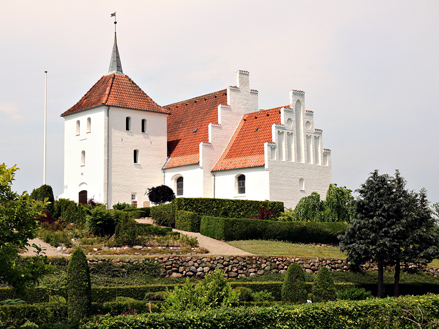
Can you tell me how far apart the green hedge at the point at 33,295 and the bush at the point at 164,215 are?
53.7 ft

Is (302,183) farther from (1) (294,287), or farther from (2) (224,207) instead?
(1) (294,287)

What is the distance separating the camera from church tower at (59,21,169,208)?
45656 millimetres

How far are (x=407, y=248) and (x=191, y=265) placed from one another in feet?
→ 34.2

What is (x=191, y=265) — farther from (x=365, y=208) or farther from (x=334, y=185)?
(x=334, y=185)

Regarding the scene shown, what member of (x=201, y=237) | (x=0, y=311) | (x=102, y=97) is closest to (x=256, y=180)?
(x=201, y=237)

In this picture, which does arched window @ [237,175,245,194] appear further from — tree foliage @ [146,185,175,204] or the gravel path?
the gravel path

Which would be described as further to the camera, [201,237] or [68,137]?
[68,137]

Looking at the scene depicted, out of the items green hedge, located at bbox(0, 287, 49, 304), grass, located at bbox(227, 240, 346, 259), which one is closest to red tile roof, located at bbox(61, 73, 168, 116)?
grass, located at bbox(227, 240, 346, 259)

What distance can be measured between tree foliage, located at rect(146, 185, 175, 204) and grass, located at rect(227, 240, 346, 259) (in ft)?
38.6

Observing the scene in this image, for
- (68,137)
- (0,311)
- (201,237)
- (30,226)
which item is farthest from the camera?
(68,137)

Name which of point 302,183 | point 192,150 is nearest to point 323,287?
point 302,183

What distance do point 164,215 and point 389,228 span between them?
14860 millimetres

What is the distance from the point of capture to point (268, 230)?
A: 3559cm

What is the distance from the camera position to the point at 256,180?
4375 cm
